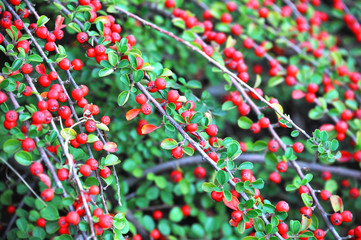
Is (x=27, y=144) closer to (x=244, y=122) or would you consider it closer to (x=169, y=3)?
(x=244, y=122)

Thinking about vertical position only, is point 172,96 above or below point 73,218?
above

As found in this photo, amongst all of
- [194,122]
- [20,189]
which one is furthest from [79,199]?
[20,189]

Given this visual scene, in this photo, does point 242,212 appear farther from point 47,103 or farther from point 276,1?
point 276,1

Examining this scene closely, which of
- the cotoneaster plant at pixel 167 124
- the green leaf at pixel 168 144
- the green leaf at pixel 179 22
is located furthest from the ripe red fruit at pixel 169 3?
the green leaf at pixel 168 144

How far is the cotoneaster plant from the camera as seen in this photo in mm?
1549

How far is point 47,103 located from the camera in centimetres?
150

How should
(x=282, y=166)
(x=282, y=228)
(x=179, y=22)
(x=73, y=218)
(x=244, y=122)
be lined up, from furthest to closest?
(x=179, y=22) → (x=244, y=122) → (x=282, y=166) → (x=282, y=228) → (x=73, y=218)

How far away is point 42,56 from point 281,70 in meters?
1.69

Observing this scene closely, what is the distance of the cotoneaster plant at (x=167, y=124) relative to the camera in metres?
1.55

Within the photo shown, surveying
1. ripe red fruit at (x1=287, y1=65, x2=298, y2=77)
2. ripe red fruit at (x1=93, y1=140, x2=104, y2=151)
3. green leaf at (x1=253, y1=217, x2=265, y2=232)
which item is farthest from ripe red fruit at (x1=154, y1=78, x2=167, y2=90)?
ripe red fruit at (x1=287, y1=65, x2=298, y2=77)

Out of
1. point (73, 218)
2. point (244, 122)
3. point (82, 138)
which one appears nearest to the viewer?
point (73, 218)

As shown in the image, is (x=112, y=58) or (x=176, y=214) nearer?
(x=112, y=58)

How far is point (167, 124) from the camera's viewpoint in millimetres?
1650

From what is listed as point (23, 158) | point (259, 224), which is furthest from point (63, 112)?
point (259, 224)
